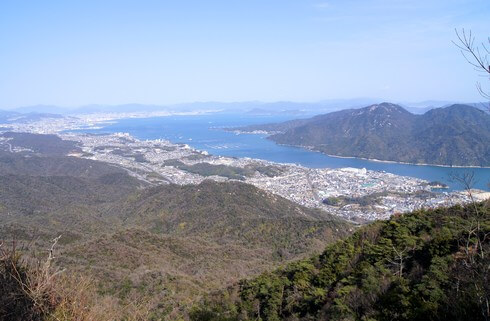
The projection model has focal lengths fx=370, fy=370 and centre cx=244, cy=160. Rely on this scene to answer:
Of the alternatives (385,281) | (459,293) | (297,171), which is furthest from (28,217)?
(297,171)

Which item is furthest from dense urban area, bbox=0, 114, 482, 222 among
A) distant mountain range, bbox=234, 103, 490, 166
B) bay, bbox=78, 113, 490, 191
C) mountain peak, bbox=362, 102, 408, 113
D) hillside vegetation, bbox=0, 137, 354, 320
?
mountain peak, bbox=362, 102, 408, 113

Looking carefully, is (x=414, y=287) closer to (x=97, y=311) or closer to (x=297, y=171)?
(x=97, y=311)

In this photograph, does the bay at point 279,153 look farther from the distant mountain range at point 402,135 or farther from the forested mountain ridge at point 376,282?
the forested mountain ridge at point 376,282

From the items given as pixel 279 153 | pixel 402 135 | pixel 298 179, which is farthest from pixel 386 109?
pixel 298 179

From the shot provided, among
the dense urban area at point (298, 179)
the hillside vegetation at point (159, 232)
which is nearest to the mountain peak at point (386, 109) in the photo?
the dense urban area at point (298, 179)

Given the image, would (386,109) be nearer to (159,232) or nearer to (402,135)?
(402,135)

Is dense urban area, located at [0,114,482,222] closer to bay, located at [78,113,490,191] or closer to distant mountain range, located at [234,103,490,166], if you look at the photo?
bay, located at [78,113,490,191]

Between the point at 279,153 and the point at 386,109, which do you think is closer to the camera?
the point at 279,153
